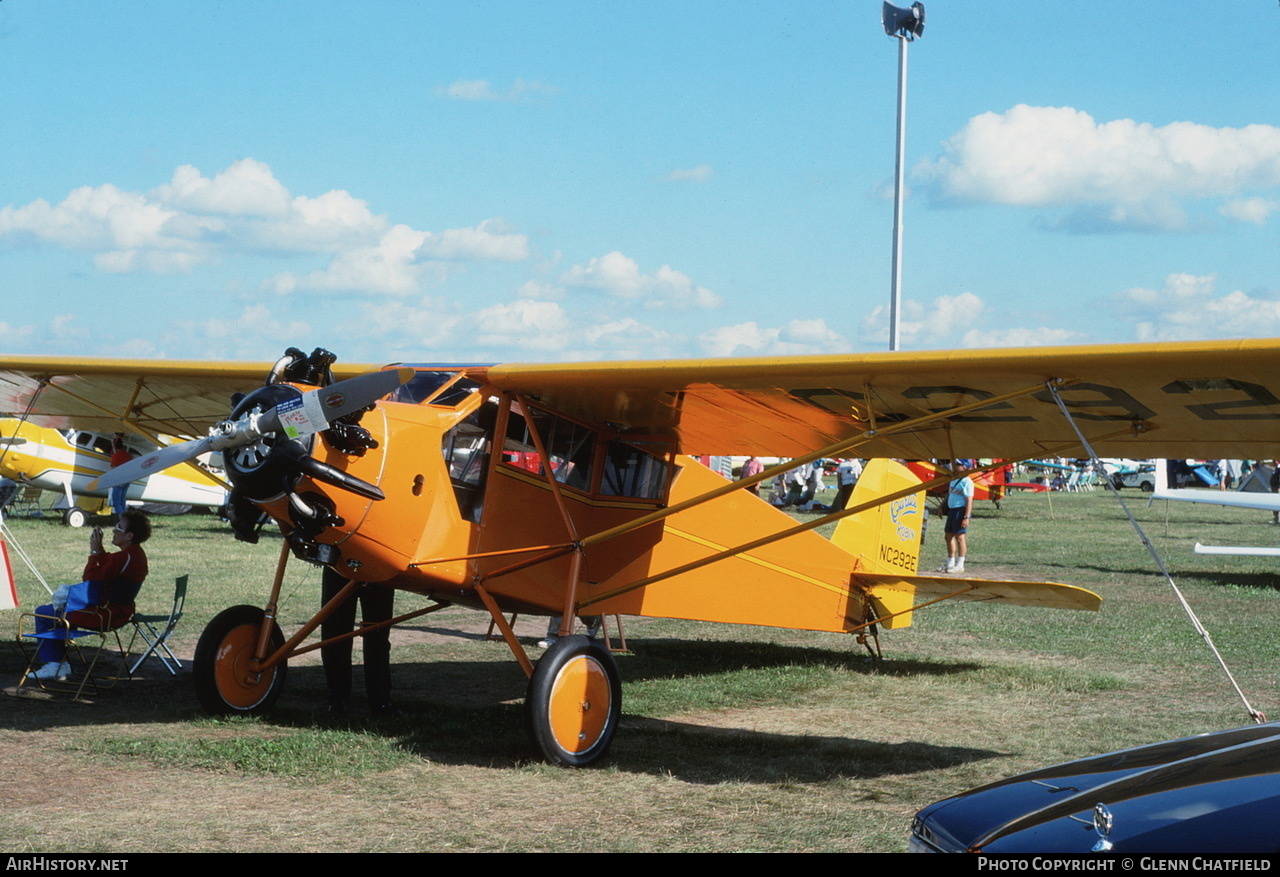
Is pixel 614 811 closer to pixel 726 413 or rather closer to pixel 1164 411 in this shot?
pixel 726 413

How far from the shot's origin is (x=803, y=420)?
8.54 meters

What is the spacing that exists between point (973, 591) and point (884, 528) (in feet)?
6.17

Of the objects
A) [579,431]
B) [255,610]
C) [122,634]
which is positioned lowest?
[122,634]

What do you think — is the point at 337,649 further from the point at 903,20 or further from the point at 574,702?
the point at 903,20

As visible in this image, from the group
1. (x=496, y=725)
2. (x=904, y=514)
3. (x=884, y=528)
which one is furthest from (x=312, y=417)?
(x=904, y=514)

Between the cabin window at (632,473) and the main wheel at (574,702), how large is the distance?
186cm

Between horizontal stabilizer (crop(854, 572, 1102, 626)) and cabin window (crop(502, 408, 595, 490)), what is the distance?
338 centimetres

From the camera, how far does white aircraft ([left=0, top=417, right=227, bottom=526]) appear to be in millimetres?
25531

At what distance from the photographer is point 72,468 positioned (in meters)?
26.2

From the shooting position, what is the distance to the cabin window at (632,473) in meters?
9.06
